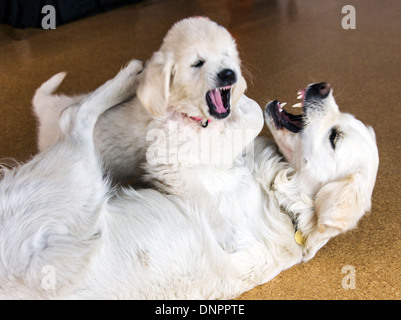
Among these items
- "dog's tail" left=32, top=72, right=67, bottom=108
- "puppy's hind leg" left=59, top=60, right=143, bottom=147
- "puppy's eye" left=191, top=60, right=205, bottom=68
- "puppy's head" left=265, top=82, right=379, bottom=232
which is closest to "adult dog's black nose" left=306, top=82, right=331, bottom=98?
"puppy's head" left=265, top=82, right=379, bottom=232

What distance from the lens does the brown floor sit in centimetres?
160

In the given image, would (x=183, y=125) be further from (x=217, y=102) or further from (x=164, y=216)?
(x=164, y=216)

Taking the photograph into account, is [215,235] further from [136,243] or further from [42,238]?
[42,238]

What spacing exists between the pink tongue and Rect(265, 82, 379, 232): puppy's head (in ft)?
0.88

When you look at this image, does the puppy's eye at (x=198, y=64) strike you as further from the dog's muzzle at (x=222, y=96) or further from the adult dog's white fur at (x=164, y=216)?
the adult dog's white fur at (x=164, y=216)

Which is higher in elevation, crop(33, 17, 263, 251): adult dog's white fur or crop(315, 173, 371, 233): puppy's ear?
crop(33, 17, 263, 251): adult dog's white fur

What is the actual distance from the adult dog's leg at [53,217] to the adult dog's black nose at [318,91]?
0.73 meters

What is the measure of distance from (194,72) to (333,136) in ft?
1.61

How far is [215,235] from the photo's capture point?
1407mm

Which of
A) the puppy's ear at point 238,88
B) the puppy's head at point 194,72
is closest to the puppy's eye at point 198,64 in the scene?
the puppy's head at point 194,72

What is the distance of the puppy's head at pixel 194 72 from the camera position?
1341mm

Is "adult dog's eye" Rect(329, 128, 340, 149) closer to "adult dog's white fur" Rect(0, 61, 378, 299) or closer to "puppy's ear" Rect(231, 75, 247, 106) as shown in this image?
"adult dog's white fur" Rect(0, 61, 378, 299)
